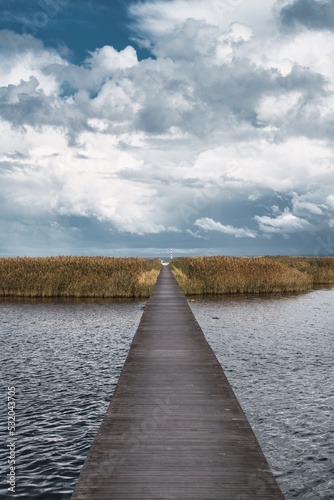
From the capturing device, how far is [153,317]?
1525 centimetres

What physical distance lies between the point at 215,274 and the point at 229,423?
24.3m

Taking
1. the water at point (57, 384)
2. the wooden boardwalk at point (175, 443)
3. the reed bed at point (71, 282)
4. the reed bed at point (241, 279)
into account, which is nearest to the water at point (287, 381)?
the wooden boardwalk at point (175, 443)

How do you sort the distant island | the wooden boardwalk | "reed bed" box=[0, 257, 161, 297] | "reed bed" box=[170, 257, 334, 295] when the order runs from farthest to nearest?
"reed bed" box=[170, 257, 334, 295], the distant island, "reed bed" box=[0, 257, 161, 297], the wooden boardwalk

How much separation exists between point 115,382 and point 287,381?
4050 mm

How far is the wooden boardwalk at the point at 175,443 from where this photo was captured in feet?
13.8

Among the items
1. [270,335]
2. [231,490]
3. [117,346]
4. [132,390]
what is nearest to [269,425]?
[132,390]

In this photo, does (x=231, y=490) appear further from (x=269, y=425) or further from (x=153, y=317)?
(x=153, y=317)

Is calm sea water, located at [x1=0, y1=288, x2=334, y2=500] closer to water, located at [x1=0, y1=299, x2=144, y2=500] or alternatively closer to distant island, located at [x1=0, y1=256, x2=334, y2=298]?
water, located at [x1=0, y1=299, x2=144, y2=500]

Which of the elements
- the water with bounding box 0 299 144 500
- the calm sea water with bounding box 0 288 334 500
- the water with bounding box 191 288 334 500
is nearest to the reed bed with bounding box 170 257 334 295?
the water with bounding box 191 288 334 500

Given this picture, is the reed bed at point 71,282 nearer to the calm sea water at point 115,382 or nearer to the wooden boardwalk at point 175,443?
the calm sea water at point 115,382

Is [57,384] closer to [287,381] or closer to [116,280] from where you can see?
[287,381]

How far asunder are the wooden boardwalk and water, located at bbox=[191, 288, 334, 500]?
930 millimetres

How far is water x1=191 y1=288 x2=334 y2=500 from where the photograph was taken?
19.7 ft

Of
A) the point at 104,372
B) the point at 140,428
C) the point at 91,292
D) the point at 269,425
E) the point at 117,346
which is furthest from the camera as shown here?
the point at 91,292
